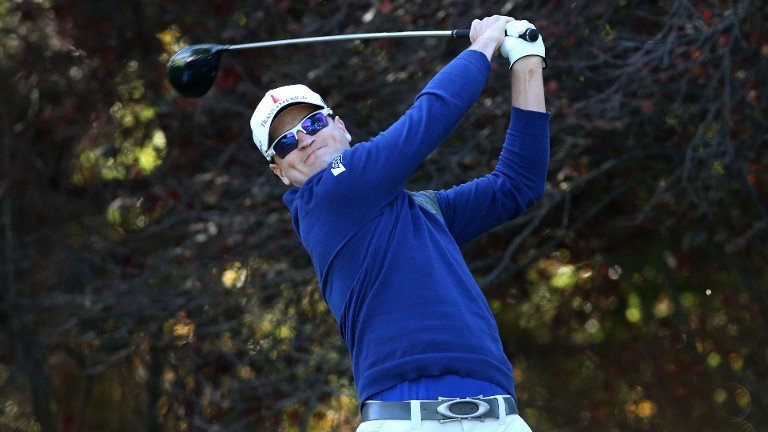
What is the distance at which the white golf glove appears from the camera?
3424 mm

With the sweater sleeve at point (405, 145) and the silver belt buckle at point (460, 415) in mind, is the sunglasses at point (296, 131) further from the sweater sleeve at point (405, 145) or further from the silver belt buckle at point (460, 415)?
the silver belt buckle at point (460, 415)

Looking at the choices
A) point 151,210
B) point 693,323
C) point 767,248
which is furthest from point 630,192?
point 151,210

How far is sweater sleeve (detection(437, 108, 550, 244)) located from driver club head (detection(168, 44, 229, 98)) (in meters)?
1.02

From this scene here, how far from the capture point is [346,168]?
3.17 meters

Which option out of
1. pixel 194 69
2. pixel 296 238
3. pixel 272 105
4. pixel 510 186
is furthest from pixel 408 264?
pixel 296 238

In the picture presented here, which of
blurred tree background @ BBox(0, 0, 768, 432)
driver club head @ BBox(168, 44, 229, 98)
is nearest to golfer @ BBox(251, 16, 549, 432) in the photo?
driver club head @ BBox(168, 44, 229, 98)

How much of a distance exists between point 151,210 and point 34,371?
218 centimetres

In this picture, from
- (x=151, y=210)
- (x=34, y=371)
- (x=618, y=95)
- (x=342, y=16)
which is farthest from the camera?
(x=34, y=371)

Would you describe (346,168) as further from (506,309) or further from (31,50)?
(31,50)

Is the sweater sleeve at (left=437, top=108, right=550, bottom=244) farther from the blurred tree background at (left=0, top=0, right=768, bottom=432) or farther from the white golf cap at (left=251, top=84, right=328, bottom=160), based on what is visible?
the blurred tree background at (left=0, top=0, right=768, bottom=432)

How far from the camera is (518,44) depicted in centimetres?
343

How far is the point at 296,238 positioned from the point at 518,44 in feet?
13.2

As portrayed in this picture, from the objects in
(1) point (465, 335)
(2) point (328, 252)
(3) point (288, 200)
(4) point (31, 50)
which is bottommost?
(1) point (465, 335)

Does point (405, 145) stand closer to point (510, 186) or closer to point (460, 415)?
point (510, 186)
